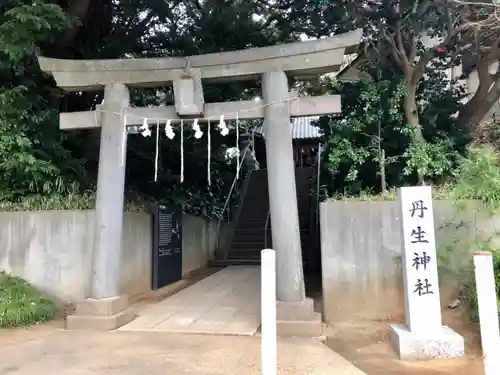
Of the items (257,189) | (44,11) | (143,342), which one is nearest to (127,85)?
(44,11)

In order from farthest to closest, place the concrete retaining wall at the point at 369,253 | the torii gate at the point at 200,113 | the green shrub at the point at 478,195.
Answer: the concrete retaining wall at the point at 369,253
the torii gate at the point at 200,113
the green shrub at the point at 478,195

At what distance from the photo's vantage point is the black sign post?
9.99 meters

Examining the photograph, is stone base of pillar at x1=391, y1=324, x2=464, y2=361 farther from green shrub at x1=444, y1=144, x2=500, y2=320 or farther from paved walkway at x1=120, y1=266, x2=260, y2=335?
paved walkway at x1=120, y1=266, x2=260, y2=335

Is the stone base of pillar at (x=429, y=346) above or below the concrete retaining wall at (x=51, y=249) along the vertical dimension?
below

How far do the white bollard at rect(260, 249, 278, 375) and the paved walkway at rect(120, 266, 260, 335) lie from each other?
2.31 meters

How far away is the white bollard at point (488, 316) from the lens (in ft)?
12.6

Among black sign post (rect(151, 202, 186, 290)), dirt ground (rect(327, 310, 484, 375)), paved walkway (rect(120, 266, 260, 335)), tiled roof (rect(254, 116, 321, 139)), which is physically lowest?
dirt ground (rect(327, 310, 484, 375))

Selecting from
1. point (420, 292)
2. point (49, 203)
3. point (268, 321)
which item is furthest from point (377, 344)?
point (49, 203)

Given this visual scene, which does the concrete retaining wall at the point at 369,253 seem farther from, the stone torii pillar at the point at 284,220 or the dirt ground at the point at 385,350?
the stone torii pillar at the point at 284,220

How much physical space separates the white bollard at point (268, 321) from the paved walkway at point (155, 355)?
0.75 meters

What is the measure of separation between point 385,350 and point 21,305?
210 inches

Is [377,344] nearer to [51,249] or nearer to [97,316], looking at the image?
[97,316]

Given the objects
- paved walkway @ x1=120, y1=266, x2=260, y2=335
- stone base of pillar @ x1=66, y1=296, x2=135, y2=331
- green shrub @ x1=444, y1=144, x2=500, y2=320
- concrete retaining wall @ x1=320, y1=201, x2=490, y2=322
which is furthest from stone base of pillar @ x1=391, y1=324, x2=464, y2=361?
stone base of pillar @ x1=66, y1=296, x2=135, y2=331

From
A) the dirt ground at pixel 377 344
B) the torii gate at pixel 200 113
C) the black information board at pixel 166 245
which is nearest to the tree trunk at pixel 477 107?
the torii gate at pixel 200 113
